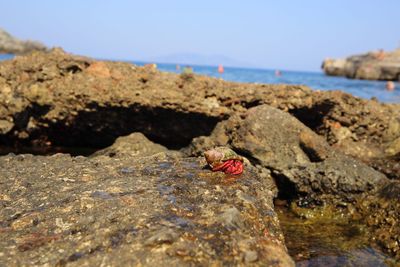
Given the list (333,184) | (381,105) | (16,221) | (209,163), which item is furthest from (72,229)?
(381,105)

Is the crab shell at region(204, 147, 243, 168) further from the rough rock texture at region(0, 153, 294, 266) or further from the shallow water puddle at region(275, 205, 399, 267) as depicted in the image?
the shallow water puddle at region(275, 205, 399, 267)

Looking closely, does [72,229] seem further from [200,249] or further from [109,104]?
[109,104]

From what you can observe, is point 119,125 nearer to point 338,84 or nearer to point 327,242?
point 327,242

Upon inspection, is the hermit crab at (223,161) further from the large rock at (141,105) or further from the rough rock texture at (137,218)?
the large rock at (141,105)

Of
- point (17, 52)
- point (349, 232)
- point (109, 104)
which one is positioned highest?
point (109, 104)

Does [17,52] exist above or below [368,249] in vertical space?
below

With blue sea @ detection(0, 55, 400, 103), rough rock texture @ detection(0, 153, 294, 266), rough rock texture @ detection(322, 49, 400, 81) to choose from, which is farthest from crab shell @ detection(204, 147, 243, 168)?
rough rock texture @ detection(322, 49, 400, 81)

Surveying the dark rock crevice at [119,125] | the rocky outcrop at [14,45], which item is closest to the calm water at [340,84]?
the dark rock crevice at [119,125]
